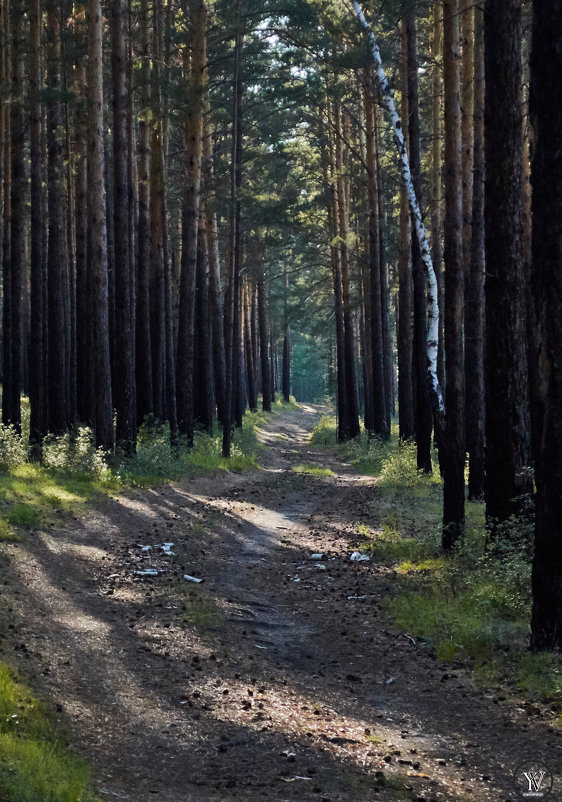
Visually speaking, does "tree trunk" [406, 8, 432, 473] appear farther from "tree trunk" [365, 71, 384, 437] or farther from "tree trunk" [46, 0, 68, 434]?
"tree trunk" [46, 0, 68, 434]

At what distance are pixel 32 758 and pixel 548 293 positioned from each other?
196 inches

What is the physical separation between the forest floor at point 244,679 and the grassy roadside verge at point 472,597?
0.76 ft

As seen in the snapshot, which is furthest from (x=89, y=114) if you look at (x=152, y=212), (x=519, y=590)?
A: (x=519, y=590)

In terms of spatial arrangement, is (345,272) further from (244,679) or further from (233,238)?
(244,679)

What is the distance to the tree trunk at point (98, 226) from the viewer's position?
16953mm

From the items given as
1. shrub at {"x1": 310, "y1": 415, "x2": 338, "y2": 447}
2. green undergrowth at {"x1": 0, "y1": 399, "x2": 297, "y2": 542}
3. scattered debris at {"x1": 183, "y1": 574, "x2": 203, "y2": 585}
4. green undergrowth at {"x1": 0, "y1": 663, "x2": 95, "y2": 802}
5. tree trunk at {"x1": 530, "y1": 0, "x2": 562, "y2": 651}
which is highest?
tree trunk at {"x1": 530, "y1": 0, "x2": 562, "y2": 651}

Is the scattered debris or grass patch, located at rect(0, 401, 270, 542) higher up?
grass patch, located at rect(0, 401, 270, 542)

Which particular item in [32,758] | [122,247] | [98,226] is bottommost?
[32,758]

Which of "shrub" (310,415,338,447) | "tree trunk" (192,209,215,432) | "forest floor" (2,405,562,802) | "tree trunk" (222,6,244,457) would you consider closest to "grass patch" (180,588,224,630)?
"forest floor" (2,405,562,802)

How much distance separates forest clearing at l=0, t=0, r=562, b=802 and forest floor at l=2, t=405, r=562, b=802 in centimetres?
3

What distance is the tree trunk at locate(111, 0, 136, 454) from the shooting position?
1802 centimetres

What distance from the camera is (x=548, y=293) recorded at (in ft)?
21.5

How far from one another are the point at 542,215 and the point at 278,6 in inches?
659

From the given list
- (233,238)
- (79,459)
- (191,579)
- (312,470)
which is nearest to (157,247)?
(233,238)
